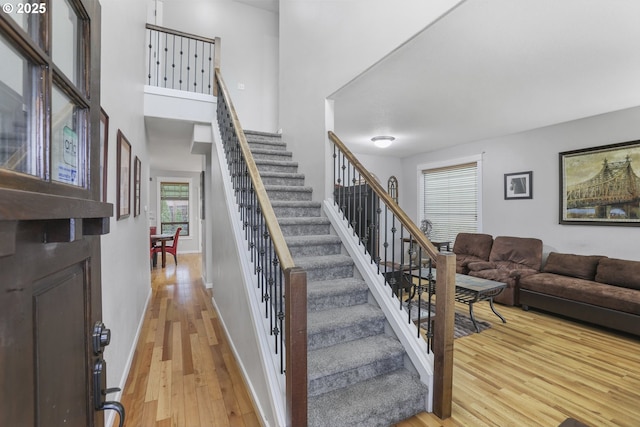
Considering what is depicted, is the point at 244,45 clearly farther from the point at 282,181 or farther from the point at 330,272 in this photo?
the point at 330,272

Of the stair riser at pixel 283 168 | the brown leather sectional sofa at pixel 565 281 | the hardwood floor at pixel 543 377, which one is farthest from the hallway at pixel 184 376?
the brown leather sectional sofa at pixel 565 281

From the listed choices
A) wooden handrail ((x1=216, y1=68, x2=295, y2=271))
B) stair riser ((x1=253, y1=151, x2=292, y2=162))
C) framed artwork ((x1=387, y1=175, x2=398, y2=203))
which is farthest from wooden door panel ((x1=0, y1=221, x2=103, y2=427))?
framed artwork ((x1=387, y1=175, x2=398, y2=203))

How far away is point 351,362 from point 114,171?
81.5 inches

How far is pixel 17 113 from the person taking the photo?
19.2 inches

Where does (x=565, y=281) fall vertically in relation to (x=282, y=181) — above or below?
below

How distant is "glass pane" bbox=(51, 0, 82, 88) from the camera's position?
0.61 meters

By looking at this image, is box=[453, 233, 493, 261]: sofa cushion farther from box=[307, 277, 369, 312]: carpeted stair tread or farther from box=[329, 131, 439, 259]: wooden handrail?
box=[329, 131, 439, 259]: wooden handrail

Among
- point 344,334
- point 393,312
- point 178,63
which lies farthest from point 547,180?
point 178,63

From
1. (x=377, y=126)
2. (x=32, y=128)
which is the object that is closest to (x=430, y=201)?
(x=377, y=126)

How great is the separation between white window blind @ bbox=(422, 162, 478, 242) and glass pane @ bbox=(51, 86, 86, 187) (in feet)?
20.1

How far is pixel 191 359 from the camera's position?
8.88 ft

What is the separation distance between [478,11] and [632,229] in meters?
3.69

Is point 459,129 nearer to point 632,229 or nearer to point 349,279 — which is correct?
point 632,229

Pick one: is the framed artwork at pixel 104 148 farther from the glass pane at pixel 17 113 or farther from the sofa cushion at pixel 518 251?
the sofa cushion at pixel 518 251
